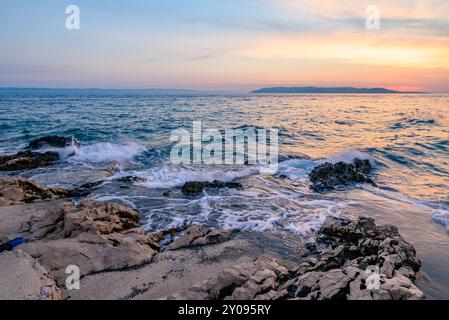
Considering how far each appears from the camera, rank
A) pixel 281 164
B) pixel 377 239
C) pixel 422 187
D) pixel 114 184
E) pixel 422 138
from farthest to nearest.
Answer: pixel 422 138 < pixel 281 164 < pixel 422 187 < pixel 114 184 < pixel 377 239

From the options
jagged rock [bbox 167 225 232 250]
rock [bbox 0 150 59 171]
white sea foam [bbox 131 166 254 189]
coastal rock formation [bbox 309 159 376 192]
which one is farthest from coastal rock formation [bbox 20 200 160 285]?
rock [bbox 0 150 59 171]

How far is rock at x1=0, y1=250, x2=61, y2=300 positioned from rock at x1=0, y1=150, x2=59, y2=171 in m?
9.48

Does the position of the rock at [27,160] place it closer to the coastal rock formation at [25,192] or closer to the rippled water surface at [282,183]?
the rippled water surface at [282,183]

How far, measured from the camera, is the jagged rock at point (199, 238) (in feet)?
21.0

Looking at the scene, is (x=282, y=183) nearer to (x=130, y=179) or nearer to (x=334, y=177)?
(x=334, y=177)

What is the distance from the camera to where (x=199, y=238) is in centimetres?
656

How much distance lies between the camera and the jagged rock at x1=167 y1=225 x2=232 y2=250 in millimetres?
6395

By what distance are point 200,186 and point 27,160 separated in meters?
8.57

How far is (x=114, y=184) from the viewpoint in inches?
436

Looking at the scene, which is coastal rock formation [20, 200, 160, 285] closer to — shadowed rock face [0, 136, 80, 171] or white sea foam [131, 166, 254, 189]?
white sea foam [131, 166, 254, 189]

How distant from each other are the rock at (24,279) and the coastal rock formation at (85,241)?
9.3 inches

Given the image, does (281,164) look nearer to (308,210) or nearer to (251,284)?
(308,210)

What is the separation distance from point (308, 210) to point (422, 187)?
19.6ft
